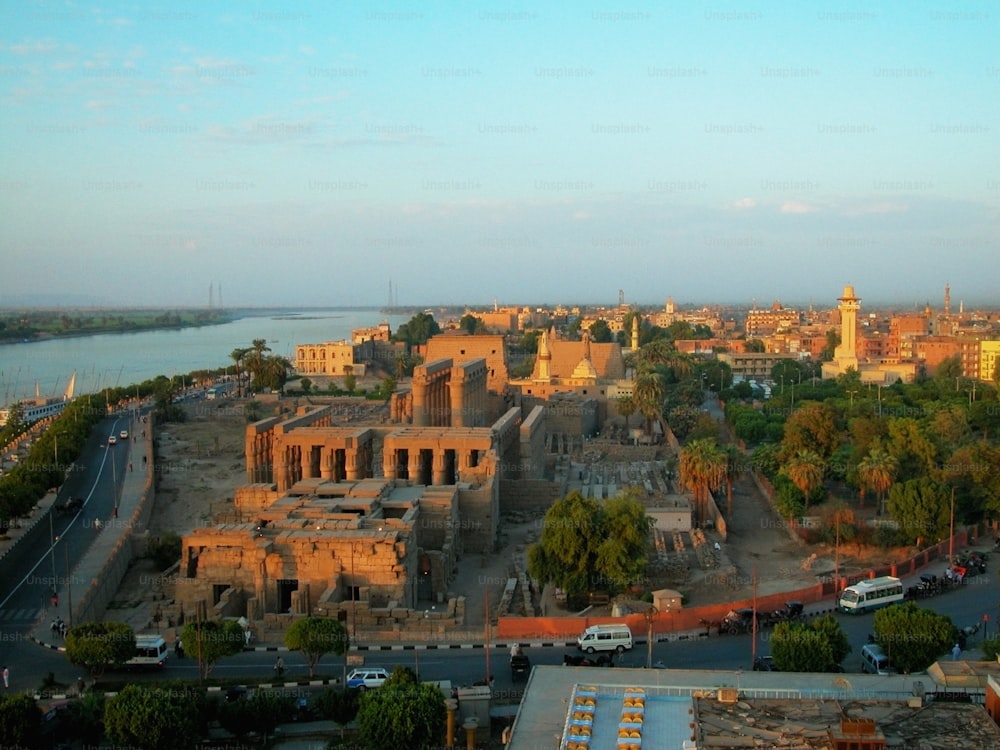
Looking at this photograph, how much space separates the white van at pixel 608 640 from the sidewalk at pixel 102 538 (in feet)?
41.0

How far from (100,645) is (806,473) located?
25320mm

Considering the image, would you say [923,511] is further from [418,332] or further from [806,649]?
[418,332]

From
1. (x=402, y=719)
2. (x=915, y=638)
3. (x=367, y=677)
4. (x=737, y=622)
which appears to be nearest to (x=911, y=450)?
(x=737, y=622)

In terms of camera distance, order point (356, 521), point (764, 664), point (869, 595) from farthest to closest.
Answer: point (356, 521), point (869, 595), point (764, 664)

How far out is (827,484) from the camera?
1736 inches

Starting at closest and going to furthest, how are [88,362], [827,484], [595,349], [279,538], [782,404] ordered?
1. [279,538]
2. [827,484]
3. [782,404]
4. [595,349]
5. [88,362]

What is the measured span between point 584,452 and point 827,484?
46.3 ft

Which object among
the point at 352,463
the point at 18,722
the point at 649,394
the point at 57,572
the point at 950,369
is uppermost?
the point at 649,394

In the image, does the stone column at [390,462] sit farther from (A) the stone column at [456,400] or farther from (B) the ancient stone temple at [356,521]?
(A) the stone column at [456,400]

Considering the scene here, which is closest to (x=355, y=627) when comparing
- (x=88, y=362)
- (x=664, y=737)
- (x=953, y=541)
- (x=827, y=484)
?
(x=664, y=737)

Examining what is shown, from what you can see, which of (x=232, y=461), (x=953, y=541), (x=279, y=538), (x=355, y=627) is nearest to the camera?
(x=355, y=627)

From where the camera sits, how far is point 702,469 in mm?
36500

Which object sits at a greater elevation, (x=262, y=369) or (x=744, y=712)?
(x=262, y=369)

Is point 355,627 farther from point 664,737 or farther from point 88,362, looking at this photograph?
point 88,362
